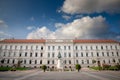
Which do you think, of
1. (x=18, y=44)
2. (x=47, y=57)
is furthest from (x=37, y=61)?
(x=18, y=44)

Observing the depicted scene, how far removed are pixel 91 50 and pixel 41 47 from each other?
25.9 m

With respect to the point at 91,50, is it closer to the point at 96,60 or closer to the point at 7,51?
the point at 96,60

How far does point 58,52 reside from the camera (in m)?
52.9

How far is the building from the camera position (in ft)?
172

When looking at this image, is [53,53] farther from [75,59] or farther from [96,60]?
[96,60]

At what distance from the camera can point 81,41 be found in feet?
183

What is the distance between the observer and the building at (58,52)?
52.5m

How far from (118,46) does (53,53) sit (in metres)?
34.5

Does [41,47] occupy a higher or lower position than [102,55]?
higher

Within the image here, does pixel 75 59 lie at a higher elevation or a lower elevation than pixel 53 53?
lower

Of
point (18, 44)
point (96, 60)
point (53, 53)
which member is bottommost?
point (96, 60)

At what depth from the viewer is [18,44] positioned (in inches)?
2153

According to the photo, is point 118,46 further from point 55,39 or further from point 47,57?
point 47,57

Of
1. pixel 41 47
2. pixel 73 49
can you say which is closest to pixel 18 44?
pixel 41 47
